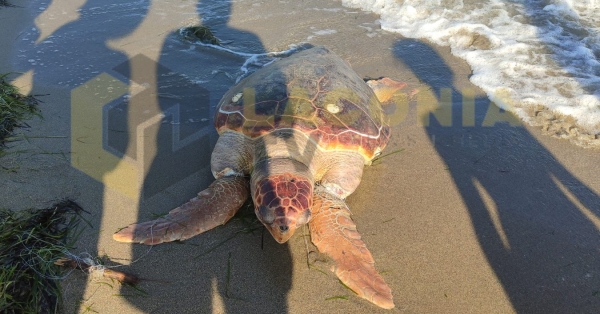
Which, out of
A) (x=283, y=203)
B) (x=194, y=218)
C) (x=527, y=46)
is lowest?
(x=527, y=46)

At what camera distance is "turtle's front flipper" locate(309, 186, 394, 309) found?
6.79ft

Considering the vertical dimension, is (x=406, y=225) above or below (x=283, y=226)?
below

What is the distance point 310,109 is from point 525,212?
169cm

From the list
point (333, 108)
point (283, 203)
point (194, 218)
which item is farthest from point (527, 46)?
point (194, 218)

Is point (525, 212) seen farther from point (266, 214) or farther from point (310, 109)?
point (266, 214)

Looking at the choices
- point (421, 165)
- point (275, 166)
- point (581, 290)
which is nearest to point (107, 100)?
point (275, 166)

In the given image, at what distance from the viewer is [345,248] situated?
228cm

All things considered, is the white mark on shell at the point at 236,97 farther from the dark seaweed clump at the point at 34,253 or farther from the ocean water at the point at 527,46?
the ocean water at the point at 527,46

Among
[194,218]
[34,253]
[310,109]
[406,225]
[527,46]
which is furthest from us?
[527,46]

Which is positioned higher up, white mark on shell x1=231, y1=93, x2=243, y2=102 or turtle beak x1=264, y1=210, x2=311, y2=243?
white mark on shell x1=231, y1=93, x2=243, y2=102

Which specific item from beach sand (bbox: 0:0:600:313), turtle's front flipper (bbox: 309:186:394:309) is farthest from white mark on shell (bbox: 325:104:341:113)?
turtle's front flipper (bbox: 309:186:394:309)

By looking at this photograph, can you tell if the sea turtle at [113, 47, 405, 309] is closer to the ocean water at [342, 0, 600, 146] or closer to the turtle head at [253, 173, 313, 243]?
the turtle head at [253, 173, 313, 243]

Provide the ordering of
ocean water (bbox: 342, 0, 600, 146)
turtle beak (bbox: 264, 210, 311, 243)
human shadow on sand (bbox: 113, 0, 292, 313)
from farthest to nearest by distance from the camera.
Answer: ocean water (bbox: 342, 0, 600, 146) → turtle beak (bbox: 264, 210, 311, 243) → human shadow on sand (bbox: 113, 0, 292, 313)

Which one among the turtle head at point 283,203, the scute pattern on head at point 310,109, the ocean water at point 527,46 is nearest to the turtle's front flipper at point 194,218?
the turtle head at point 283,203
